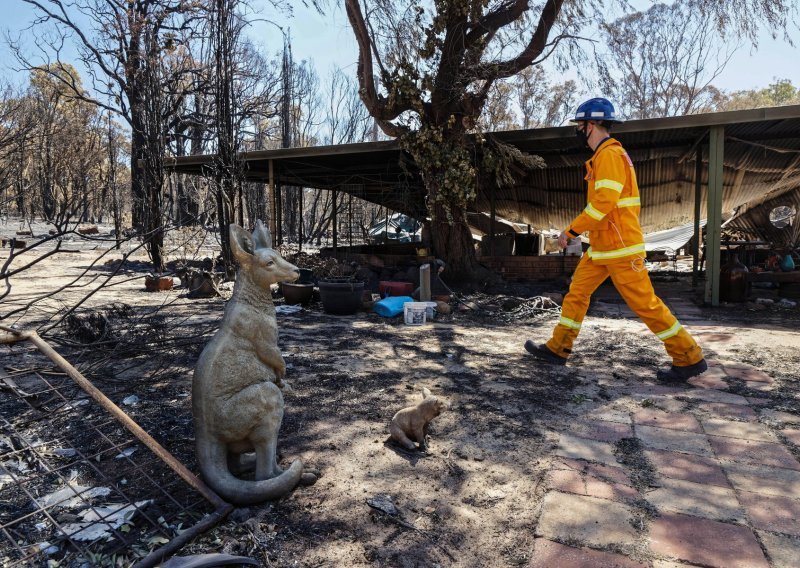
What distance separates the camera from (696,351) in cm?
402

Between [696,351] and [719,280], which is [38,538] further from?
[719,280]

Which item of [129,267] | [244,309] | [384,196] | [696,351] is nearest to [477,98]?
[384,196]

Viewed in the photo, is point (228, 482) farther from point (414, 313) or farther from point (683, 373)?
point (414, 313)

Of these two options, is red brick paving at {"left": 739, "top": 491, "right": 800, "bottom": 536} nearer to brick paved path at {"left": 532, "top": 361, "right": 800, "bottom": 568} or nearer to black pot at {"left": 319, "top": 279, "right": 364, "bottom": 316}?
brick paved path at {"left": 532, "top": 361, "right": 800, "bottom": 568}

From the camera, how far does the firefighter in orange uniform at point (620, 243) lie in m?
4.03

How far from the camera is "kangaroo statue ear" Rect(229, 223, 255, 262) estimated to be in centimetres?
218

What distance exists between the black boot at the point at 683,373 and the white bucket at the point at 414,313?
3.28m

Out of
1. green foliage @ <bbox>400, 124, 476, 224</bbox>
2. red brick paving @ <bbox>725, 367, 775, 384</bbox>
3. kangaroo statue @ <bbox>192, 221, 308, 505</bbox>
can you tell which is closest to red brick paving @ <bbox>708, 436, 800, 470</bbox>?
red brick paving @ <bbox>725, 367, 775, 384</bbox>

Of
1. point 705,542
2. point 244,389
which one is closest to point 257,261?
point 244,389

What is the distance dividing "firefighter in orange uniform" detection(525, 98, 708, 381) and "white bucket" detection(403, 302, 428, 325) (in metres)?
2.75

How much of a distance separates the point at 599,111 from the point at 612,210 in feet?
3.01

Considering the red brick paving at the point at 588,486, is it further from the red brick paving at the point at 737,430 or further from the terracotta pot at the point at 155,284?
the terracotta pot at the point at 155,284

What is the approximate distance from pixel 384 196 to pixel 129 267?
733cm

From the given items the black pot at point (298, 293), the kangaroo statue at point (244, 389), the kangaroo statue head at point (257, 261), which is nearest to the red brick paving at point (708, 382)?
the kangaroo statue at point (244, 389)
